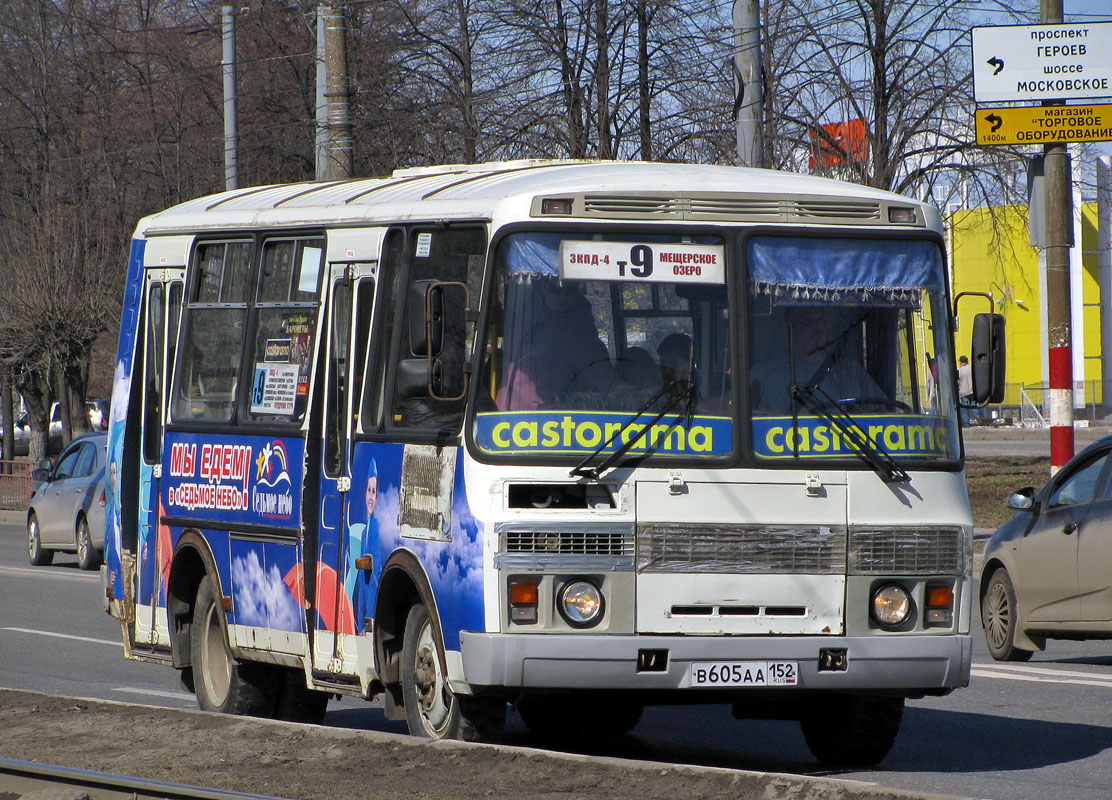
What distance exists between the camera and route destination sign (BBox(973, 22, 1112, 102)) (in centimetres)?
1675

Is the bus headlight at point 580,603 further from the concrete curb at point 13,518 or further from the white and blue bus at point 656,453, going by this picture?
the concrete curb at point 13,518

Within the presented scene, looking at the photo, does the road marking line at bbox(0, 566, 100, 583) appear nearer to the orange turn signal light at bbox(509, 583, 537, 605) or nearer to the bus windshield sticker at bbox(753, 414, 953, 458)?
the orange turn signal light at bbox(509, 583, 537, 605)

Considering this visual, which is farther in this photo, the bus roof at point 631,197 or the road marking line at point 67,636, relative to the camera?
the road marking line at point 67,636

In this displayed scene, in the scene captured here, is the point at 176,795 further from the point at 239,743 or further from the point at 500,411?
the point at 500,411

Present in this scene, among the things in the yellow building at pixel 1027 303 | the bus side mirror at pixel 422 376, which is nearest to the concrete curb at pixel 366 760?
the bus side mirror at pixel 422 376

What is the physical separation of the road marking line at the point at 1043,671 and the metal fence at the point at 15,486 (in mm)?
26079

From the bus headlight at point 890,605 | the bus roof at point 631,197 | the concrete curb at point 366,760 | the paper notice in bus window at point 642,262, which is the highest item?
the bus roof at point 631,197

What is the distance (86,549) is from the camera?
71.9ft

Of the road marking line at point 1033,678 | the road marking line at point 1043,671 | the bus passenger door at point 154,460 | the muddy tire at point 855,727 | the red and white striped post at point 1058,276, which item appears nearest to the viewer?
the muddy tire at point 855,727

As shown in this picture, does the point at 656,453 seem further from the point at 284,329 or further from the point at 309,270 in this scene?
the point at 284,329

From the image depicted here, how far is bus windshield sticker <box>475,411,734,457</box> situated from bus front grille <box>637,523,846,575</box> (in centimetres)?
33

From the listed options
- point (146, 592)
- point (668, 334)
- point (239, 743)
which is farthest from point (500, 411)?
point (146, 592)

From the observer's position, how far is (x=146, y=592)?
A: 10289 mm

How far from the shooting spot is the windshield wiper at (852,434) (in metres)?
7.40
